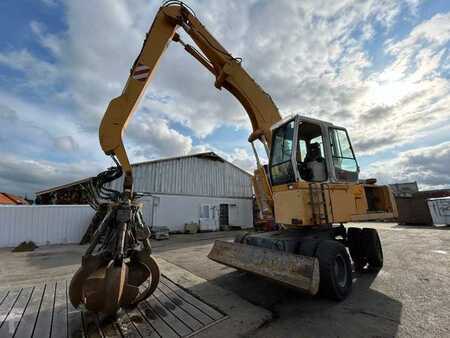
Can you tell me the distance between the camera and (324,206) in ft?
12.6

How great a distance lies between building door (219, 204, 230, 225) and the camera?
1758 cm

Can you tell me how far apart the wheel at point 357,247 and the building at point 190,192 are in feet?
38.8

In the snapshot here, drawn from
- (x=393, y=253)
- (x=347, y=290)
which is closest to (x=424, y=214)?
(x=393, y=253)

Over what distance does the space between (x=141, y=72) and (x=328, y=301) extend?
4.96 meters

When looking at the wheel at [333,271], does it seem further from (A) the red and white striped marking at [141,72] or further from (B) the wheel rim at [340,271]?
(A) the red and white striped marking at [141,72]

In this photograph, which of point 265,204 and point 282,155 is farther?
point 265,204

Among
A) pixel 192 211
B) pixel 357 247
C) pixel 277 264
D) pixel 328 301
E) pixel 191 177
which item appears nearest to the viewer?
pixel 277 264

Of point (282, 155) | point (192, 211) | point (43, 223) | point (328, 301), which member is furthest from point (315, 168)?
point (192, 211)

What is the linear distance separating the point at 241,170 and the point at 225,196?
297 cm

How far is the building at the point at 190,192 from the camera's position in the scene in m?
14.4

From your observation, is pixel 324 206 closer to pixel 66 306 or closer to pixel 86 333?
pixel 86 333

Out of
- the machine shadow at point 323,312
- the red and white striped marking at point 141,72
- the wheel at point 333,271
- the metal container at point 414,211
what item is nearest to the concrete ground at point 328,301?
the machine shadow at point 323,312

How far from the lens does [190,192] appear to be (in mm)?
16438

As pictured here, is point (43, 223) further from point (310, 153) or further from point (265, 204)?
point (310, 153)
